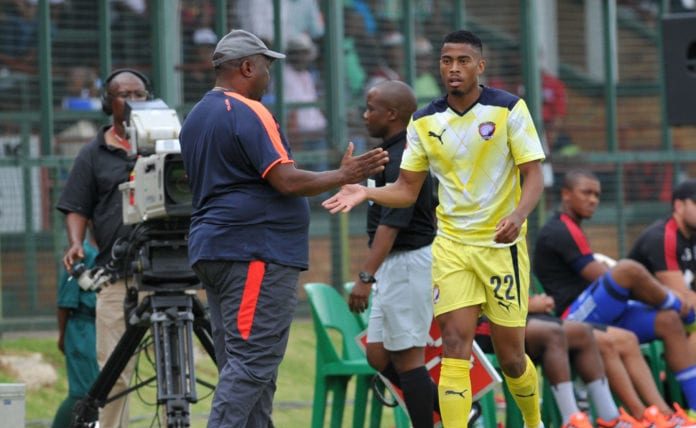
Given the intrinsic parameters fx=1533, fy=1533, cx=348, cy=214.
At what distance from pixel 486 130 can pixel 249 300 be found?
149 cm

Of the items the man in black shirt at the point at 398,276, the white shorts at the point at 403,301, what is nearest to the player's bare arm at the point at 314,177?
the man in black shirt at the point at 398,276

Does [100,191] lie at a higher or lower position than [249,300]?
higher

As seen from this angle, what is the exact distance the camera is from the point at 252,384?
259 inches

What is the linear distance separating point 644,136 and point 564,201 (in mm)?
4993

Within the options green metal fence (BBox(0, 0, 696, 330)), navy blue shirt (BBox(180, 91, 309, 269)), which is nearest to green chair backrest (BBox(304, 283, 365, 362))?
navy blue shirt (BBox(180, 91, 309, 269))

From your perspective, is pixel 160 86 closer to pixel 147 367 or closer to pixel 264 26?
pixel 264 26

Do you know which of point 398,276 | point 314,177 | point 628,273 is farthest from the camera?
point 628,273

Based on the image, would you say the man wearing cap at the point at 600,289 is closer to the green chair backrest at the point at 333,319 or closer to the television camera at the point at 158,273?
the green chair backrest at the point at 333,319

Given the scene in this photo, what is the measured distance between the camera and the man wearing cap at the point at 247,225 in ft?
21.5

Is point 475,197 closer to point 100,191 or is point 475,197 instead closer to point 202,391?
point 100,191

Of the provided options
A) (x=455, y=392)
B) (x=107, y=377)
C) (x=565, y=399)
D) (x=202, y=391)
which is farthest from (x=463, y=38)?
(x=202, y=391)

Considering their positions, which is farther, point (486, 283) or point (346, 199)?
point (486, 283)

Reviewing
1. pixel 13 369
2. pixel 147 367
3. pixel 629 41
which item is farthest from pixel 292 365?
pixel 629 41

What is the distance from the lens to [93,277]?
7.88 meters
